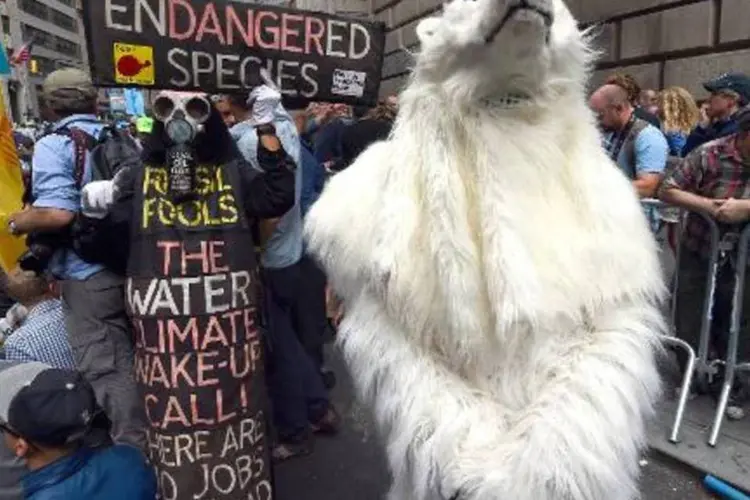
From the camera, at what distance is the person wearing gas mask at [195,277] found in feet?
7.47

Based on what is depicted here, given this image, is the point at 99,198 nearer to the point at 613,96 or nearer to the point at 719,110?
the point at 613,96

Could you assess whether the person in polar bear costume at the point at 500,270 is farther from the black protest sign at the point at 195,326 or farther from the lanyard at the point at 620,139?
the lanyard at the point at 620,139

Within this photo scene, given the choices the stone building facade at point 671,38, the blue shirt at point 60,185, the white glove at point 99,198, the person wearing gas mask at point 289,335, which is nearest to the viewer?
the white glove at point 99,198

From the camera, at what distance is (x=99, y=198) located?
7.70ft

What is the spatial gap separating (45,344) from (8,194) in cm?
94

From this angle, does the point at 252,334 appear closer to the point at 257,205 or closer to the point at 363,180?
the point at 257,205

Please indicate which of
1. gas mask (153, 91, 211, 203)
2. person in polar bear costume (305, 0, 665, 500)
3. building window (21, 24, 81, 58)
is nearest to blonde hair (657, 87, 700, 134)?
person in polar bear costume (305, 0, 665, 500)

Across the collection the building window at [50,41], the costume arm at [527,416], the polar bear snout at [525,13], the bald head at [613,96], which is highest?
the building window at [50,41]

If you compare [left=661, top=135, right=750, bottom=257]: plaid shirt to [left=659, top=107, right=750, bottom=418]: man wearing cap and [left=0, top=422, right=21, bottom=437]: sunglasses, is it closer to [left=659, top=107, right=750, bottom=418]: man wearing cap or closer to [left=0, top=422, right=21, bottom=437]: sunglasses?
[left=659, top=107, right=750, bottom=418]: man wearing cap

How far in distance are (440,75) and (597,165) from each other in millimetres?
493

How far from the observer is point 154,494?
233 centimetres

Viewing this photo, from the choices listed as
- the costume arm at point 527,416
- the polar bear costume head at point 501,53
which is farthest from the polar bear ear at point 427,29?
the costume arm at point 527,416

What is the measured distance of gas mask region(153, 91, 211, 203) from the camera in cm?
224

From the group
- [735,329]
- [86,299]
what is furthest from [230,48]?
[735,329]
